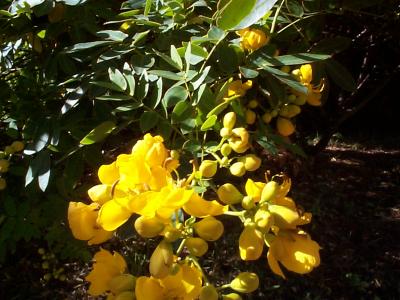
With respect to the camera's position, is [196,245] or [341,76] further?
[341,76]

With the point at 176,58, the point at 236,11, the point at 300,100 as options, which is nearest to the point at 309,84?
the point at 300,100

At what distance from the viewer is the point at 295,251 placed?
0.76m

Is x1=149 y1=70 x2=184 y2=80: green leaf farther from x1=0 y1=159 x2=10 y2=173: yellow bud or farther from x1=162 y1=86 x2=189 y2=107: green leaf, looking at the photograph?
x1=0 y1=159 x2=10 y2=173: yellow bud

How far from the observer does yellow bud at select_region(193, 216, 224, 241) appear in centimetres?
74

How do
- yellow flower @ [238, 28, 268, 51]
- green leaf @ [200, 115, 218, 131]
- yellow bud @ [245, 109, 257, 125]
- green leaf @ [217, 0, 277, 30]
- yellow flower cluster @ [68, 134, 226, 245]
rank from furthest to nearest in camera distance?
yellow bud @ [245, 109, 257, 125], yellow flower @ [238, 28, 268, 51], green leaf @ [200, 115, 218, 131], yellow flower cluster @ [68, 134, 226, 245], green leaf @ [217, 0, 277, 30]

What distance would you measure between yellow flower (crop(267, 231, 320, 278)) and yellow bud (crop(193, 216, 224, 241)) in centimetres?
9

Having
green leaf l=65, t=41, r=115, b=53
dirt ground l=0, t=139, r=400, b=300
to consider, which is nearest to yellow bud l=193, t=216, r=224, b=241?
green leaf l=65, t=41, r=115, b=53

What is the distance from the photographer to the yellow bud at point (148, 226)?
26.9 inches

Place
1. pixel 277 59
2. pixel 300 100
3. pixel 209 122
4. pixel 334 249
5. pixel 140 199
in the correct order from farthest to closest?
pixel 334 249, pixel 300 100, pixel 277 59, pixel 209 122, pixel 140 199

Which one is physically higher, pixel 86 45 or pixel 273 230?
pixel 86 45

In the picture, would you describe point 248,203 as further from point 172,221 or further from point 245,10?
point 245,10

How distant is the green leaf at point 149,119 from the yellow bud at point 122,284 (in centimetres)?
37

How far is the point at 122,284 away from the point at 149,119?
403mm

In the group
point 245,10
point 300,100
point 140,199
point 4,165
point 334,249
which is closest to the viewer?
point 245,10
